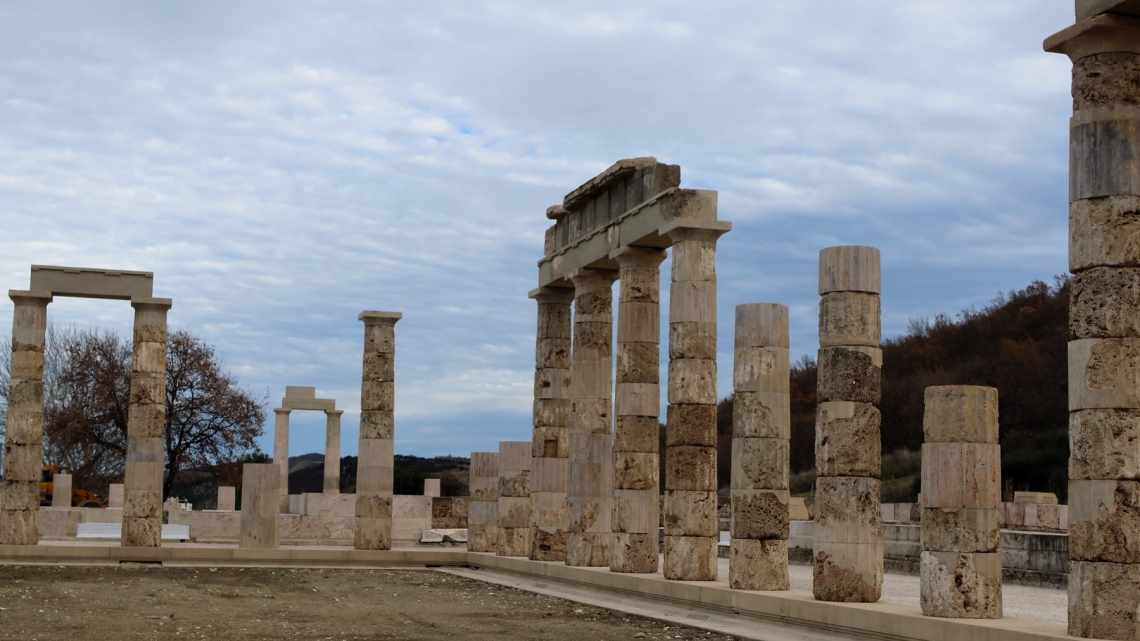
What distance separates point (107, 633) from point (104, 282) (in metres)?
14.0

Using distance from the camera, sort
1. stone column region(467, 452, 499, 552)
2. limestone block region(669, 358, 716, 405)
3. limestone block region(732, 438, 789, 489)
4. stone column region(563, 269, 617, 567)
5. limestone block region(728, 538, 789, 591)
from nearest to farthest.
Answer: limestone block region(728, 538, 789, 591), limestone block region(732, 438, 789, 489), limestone block region(669, 358, 716, 405), stone column region(563, 269, 617, 567), stone column region(467, 452, 499, 552)

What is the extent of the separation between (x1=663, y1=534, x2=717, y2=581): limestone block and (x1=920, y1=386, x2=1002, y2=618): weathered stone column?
5.26m

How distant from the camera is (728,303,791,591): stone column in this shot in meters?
16.5

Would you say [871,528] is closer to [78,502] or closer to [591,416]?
[591,416]

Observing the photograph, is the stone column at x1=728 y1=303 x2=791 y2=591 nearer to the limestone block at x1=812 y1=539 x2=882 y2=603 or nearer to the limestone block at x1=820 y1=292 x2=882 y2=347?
the limestone block at x1=812 y1=539 x2=882 y2=603

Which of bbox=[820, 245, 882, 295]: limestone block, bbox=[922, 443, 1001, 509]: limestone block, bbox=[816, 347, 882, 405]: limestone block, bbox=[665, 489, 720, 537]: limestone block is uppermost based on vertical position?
bbox=[820, 245, 882, 295]: limestone block

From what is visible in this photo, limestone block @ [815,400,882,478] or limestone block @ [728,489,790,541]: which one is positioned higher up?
limestone block @ [815,400,882,478]

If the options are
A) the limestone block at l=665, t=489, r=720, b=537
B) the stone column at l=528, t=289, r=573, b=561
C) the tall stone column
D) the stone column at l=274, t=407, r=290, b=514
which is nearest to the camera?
the limestone block at l=665, t=489, r=720, b=537

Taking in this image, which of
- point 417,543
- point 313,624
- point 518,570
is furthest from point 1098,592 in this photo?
point 417,543

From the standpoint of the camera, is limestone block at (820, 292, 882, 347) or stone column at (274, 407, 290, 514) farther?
stone column at (274, 407, 290, 514)

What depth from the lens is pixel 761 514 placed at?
16672 millimetres

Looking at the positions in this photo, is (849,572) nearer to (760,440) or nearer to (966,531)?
(966,531)

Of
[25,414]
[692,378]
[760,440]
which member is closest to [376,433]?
[25,414]

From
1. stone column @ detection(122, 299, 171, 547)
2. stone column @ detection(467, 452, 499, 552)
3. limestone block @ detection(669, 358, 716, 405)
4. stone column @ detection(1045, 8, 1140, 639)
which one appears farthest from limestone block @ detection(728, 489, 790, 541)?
stone column @ detection(122, 299, 171, 547)
